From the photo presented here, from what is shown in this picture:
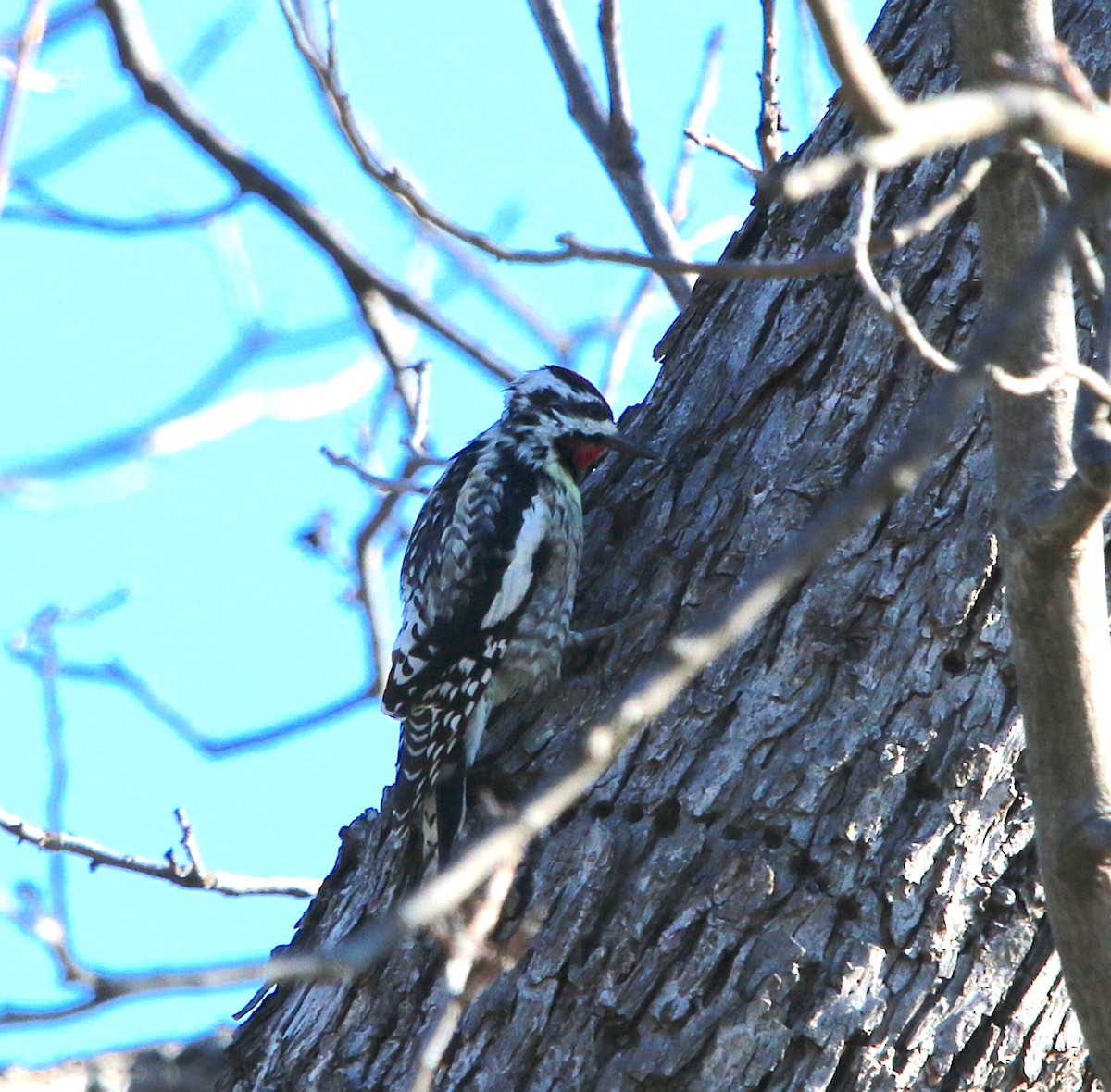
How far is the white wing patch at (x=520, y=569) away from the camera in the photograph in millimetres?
3979

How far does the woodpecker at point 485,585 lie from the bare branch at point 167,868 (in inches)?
16.4

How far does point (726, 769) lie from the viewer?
8.58 ft

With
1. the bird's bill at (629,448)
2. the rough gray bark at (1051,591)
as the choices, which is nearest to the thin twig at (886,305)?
the rough gray bark at (1051,591)

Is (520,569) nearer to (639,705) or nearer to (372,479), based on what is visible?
(372,479)

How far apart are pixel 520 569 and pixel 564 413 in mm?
607

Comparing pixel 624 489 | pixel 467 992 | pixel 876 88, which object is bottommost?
pixel 467 992

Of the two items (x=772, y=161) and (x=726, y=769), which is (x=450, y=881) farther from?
(x=772, y=161)

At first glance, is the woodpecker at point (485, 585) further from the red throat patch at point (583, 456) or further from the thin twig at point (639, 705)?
the thin twig at point (639, 705)

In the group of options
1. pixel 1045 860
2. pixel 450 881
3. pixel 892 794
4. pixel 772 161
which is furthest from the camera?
pixel 772 161

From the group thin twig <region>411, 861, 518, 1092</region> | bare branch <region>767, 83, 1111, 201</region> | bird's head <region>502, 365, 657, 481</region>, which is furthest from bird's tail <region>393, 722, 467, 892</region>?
bare branch <region>767, 83, 1111, 201</region>

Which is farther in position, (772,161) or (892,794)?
(772,161)

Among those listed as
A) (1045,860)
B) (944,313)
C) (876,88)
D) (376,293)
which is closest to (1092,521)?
(1045,860)

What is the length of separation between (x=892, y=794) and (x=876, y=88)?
1493mm

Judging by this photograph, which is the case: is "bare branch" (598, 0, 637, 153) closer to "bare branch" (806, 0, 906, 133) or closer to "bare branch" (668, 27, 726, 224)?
"bare branch" (668, 27, 726, 224)
